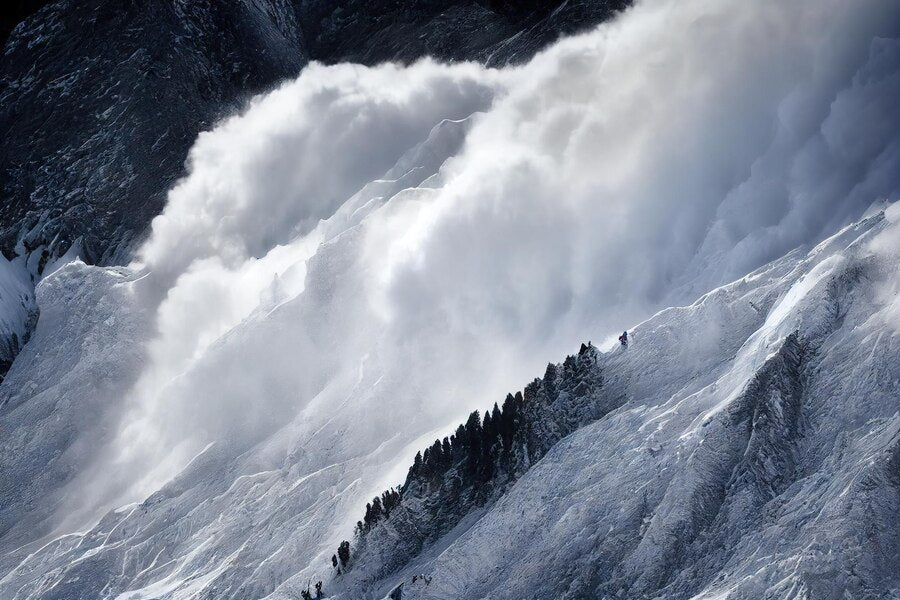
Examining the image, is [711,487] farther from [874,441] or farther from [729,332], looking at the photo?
[729,332]

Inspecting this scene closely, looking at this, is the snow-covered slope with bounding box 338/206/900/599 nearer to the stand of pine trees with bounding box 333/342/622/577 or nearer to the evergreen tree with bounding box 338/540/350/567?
the stand of pine trees with bounding box 333/342/622/577

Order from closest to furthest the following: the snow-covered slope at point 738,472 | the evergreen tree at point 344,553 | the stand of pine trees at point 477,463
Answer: the snow-covered slope at point 738,472 → the stand of pine trees at point 477,463 → the evergreen tree at point 344,553

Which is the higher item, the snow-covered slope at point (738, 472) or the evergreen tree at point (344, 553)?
the evergreen tree at point (344, 553)

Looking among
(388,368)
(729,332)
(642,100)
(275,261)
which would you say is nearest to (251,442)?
(388,368)

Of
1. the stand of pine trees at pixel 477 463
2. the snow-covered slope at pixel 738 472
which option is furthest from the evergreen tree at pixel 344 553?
the snow-covered slope at pixel 738 472

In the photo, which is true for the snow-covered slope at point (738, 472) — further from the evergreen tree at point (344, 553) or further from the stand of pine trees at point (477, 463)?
the evergreen tree at point (344, 553)

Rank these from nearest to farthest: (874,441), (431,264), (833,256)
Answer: (874,441) → (833,256) → (431,264)

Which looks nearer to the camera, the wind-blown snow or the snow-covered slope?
the snow-covered slope

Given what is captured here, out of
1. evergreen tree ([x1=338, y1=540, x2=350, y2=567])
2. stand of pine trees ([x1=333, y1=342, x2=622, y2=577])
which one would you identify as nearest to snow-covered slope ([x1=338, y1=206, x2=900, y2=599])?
stand of pine trees ([x1=333, y1=342, x2=622, y2=577])

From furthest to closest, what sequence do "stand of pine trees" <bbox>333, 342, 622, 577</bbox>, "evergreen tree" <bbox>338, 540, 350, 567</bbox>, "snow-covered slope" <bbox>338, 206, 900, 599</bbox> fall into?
"evergreen tree" <bbox>338, 540, 350, 567</bbox> < "stand of pine trees" <bbox>333, 342, 622, 577</bbox> < "snow-covered slope" <bbox>338, 206, 900, 599</bbox>
